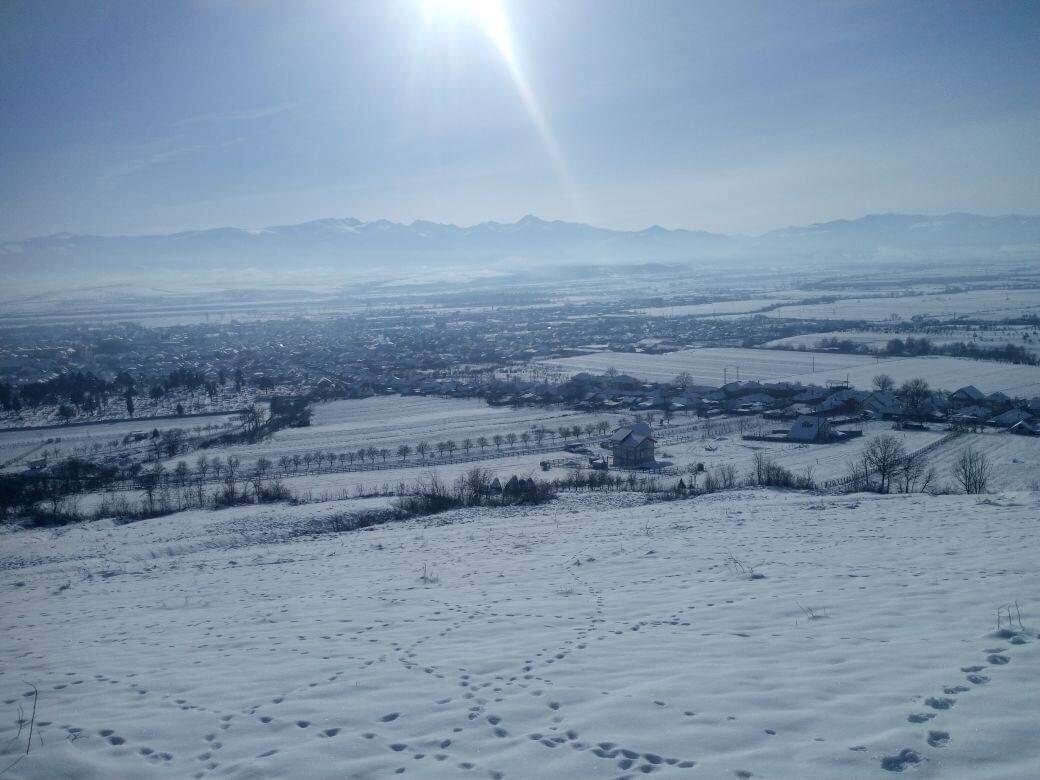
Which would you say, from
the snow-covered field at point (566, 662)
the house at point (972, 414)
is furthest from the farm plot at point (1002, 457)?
the snow-covered field at point (566, 662)

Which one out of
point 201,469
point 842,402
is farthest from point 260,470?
point 842,402

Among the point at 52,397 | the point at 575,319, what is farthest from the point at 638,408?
the point at 575,319

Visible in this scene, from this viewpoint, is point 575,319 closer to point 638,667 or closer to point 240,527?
point 240,527

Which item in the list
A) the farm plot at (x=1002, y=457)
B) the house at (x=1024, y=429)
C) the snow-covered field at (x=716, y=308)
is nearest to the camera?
the farm plot at (x=1002, y=457)

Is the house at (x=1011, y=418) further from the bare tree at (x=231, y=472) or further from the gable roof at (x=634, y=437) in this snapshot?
the bare tree at (x=231, y=472)

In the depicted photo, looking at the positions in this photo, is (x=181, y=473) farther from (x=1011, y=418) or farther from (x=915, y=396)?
(x=1011, y=418)

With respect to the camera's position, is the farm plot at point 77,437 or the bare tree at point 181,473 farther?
the farm plot at point 77,437
